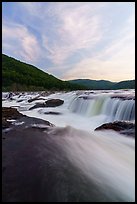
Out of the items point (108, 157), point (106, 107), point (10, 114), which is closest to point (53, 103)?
point (106, 107)

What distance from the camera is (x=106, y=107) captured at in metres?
10.4

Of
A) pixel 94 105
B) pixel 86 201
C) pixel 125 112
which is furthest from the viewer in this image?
pixel 94 105

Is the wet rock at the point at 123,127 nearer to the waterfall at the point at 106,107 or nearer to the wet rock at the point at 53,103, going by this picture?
the waterfall at the point at 106,107

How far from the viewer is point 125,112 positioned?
8555mm

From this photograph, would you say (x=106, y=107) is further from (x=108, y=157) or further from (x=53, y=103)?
(x=108, y=157)

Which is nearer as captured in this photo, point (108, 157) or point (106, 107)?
point (108, 157)

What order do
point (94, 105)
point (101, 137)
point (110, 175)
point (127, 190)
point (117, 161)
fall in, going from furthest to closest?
point (94, 105)
point (101, 137)
point (117, 161)
point (110, 175)
point (127, 190)

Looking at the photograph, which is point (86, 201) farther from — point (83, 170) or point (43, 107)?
point (43, 107)

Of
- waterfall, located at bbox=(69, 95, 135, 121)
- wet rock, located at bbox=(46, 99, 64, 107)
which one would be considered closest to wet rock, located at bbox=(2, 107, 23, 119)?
waterfall, located at bbox=(69, 95, 135, 121)

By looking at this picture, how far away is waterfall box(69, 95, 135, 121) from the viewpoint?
8.49 metres

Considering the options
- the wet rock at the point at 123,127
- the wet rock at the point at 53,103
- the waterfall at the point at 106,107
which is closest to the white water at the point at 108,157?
the waterfall at the point at 106,107

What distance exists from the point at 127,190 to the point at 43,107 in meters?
10.6

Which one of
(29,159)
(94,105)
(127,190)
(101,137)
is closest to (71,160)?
(29,159)

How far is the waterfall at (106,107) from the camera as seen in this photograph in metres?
8.49
